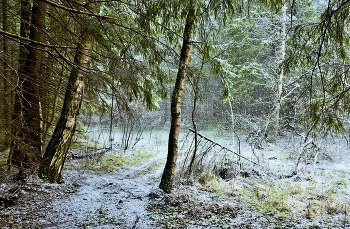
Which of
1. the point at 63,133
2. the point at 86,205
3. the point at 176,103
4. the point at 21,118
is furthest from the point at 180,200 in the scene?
the point at 21,118

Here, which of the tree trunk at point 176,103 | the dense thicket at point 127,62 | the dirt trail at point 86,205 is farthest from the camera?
the tree trunk at point 176,103

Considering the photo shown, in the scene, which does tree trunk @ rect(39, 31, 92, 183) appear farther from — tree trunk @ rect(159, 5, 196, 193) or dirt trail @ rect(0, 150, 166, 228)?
tree trunk @ rect(159, 5, 196, 193)

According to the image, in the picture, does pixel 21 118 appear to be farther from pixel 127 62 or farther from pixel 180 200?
pixel 180 200

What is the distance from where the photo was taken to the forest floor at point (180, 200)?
427cm

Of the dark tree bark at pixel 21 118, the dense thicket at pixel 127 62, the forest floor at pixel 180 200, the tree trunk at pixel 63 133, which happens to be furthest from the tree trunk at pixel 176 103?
the dark tree bark at pixel 21 118

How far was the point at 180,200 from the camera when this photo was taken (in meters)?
5.35

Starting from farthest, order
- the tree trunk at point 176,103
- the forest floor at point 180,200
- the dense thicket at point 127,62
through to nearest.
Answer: the tree trunk at point 176,103, the forest floor at point 180,200, the dense thicket at point 127,62

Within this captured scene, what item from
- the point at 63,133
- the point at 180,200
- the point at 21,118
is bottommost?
the point at 180,200

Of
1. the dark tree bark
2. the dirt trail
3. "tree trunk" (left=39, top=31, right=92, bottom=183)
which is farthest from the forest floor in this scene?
the dark tree bark

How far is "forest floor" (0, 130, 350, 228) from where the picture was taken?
4.27 metres

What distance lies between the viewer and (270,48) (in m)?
15.3

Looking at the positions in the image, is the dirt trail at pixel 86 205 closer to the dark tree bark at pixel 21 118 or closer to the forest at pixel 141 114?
the forest at pixel 141 114

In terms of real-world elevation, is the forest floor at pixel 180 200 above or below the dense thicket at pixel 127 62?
below

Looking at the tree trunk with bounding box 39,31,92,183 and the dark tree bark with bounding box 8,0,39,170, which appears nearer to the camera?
the dark tree bark with bounding box 8,0,39,170
